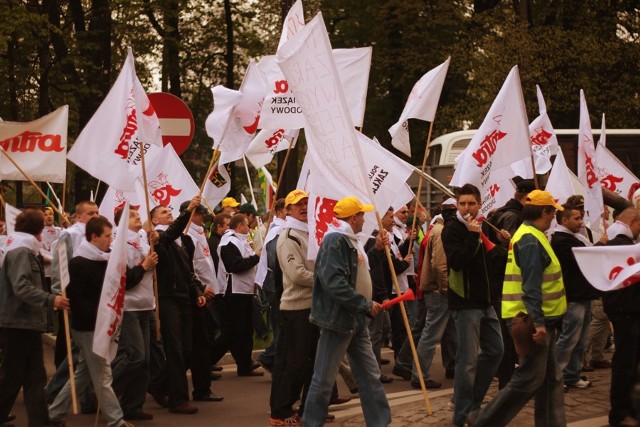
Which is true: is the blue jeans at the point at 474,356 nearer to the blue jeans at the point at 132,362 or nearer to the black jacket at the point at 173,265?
the black jacket at the point at 173,265

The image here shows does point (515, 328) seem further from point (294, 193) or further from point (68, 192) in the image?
point (68, 192)

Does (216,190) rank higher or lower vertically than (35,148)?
lower

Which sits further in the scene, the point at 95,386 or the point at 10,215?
the point at 10,215

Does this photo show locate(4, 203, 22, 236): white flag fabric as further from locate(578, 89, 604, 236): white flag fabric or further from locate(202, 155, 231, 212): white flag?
locate(578, 89, 604, 236): white flag fabric

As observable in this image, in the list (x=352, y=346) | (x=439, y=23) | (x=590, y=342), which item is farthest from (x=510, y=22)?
(x=352, y=346)

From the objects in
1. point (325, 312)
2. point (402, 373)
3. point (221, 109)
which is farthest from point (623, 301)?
point (221, 109)

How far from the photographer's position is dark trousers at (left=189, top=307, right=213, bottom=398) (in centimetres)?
1109

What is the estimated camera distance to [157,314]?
10.3 metres

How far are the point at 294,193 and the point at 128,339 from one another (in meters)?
1.88

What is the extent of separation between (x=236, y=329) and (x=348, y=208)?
13.4 ft

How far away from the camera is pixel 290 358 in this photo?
958 centimetres

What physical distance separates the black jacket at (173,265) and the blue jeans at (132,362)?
28 centimetres

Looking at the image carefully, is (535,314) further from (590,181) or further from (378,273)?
(590,181)

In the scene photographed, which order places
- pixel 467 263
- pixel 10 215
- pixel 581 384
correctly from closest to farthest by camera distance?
1. pixel 467 263
2. pixel 10 215
3. pixel 581 384
